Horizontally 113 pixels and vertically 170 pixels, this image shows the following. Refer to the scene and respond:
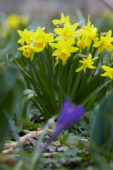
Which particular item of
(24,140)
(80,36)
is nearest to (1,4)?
(80,36)

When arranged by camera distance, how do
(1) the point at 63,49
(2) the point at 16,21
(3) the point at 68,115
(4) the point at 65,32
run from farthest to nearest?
(2) the point at 16,21, (4) the point at 65,32, (1) the point at 63,49, (3) the point at 68,115

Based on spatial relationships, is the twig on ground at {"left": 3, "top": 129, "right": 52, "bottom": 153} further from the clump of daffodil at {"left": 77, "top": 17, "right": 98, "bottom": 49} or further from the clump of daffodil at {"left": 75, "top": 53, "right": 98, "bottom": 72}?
the clump of daffodil at {"left": 77, "top": 17, "right": 98, "bottom": 49}

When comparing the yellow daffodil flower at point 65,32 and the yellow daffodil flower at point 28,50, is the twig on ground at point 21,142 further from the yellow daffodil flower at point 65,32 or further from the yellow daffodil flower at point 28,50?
the yellow daffodil flower at point 65,32

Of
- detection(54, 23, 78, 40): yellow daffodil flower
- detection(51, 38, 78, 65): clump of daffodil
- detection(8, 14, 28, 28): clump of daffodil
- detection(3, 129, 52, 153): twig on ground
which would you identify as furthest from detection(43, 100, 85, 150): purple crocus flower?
detection(8, 14, 28, 28): clump of daffodil

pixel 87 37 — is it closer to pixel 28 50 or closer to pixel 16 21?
pixel 28 50

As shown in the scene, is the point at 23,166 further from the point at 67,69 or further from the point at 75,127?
the point at 67,69

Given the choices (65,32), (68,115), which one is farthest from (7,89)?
(65,32)

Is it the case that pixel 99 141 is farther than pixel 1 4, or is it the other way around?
pixel 1 4

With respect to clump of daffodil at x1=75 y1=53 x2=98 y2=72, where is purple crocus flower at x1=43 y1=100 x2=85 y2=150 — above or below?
above

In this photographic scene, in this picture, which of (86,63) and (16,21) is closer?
(86,63)

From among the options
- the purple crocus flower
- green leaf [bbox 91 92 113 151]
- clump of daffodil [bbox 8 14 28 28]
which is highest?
the purple crocus flower

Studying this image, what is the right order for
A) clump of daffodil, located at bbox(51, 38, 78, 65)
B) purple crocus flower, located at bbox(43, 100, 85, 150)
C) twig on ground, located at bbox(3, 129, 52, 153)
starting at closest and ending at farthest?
purple crocus flower, located at bbox(43, 100, 85, 150) → twig on ground, located at bbox(3, 129, 52, 153) → clump of daffodil, located at bbox(51, 38, 78, 65)
